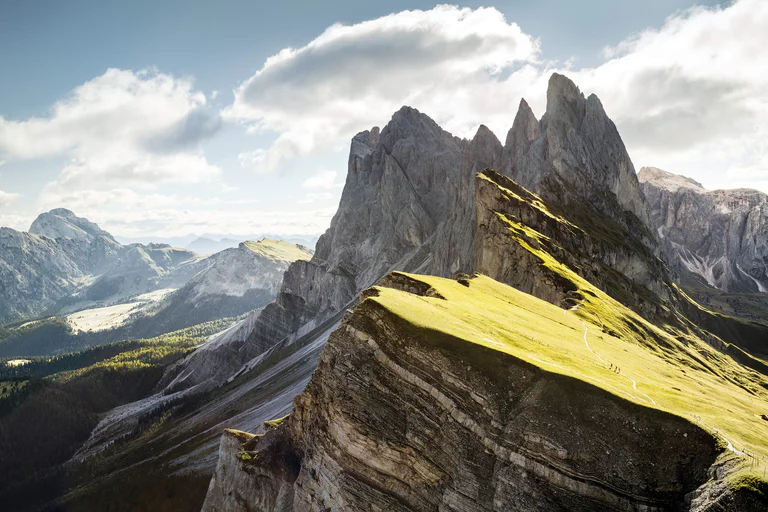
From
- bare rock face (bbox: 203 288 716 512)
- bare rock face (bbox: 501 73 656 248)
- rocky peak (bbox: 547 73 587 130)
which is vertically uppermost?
rocky peak (bbox: 547 73 587 130)

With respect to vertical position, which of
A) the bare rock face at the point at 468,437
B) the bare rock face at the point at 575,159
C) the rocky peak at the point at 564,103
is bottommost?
the bare rock face at the point at 468,437

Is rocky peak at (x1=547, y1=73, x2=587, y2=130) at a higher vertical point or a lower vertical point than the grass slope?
higher

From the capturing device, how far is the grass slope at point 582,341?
1089 inches

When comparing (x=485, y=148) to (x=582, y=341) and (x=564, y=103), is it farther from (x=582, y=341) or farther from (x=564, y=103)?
(x=582, y=341)

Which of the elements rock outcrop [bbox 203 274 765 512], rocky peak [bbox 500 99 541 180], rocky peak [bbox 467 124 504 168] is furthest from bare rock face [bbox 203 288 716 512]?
rocky peak [bbox 467 124 504 168]

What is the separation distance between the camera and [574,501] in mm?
24016

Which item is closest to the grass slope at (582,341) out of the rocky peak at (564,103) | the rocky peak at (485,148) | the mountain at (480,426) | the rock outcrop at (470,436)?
the mountain at (480,426)

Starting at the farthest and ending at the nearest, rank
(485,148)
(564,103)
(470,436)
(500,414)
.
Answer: (485,148) < (564,103) < (470,436) < (500,414)

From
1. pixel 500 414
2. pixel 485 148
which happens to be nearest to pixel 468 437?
pixel 500 414

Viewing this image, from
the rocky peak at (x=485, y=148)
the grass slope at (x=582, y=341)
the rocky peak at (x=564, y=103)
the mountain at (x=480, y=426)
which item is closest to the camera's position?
the mountain at (x=480, y=426)

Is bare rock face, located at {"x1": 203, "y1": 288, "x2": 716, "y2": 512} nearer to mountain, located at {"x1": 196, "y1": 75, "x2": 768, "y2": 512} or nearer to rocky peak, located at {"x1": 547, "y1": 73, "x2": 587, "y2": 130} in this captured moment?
mountain, located at {"x1": 196, "y1": 75, "x2": 768, "y2": 512}

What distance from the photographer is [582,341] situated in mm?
47188

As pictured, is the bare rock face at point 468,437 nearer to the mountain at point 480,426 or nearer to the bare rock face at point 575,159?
the mountain at point 480,426

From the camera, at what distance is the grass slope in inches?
1089
